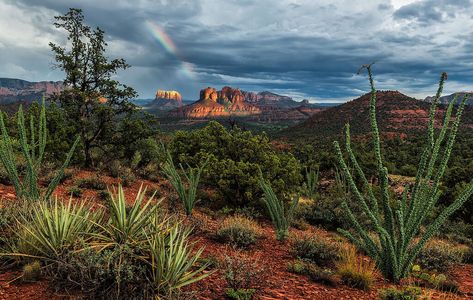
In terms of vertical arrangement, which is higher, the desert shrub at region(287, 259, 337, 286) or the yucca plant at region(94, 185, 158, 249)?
the yucca plant at region(94, 185, 158, 249)

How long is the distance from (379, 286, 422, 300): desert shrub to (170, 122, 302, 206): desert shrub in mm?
9035

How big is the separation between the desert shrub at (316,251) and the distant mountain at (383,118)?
6373cm

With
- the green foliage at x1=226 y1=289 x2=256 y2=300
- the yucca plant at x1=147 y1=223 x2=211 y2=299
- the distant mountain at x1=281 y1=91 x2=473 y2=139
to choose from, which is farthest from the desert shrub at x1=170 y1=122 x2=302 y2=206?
the distant mountain at x1=281 y1=91 x2=473 y2=139

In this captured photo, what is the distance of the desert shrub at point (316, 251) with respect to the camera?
7.01 meters

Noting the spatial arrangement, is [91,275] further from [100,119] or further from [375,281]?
[100,119]

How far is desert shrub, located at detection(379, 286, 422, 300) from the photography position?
486cm

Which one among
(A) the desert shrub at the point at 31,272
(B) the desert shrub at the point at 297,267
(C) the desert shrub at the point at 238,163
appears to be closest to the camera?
(A) the desert shrub at the point at 31,272

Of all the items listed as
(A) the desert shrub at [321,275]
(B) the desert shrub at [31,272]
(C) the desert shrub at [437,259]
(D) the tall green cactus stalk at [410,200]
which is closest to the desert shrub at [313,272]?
(A) the desert shrub at [321,275]

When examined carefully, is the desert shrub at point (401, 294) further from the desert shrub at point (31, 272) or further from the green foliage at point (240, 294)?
the desert shrub at point (31, 272)

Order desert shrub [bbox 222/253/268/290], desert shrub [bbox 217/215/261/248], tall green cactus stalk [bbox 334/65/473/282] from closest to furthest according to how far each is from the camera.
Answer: desert shrub [bbox 222/253/268/290] < tall green cactus stalk [bbox 334/65/473/282] < desert shrub [bbox 217/215/261/248]

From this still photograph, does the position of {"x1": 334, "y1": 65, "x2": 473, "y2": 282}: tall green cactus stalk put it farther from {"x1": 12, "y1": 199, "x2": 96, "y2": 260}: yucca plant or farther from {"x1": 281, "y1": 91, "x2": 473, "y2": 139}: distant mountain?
{"x1": 281, "y1": 91, "x2": 473, "y2": 139}: distant mountain

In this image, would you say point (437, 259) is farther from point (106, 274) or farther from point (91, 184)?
point (91, 184)

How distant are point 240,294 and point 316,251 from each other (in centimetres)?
291

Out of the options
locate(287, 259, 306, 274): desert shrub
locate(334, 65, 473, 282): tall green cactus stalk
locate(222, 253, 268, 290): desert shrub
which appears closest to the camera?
locate(222, 253, 268, 290): desert shrub
